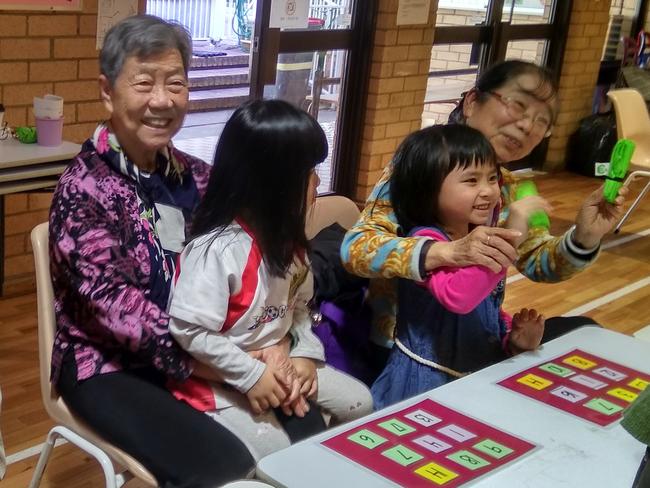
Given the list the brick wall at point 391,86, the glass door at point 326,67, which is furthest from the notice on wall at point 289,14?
the brick wall at point 391,86

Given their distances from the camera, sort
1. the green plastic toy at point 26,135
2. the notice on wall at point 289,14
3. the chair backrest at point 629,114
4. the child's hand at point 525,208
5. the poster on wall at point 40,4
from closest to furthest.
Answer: the child's hand at point 525,208 → the green plastic toy at point 26,135 → the poster on wall at point 40,4 → the notice on wall at point 289,14 → the chair backrest at point 629,114

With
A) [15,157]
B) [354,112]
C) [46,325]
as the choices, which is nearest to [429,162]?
[46,325]

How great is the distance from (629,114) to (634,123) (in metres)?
0.06

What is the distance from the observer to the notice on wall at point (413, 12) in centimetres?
463

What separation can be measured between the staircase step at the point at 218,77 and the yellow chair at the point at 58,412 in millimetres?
3103

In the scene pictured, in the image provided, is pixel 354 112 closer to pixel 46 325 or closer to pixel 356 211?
pixel 356 211

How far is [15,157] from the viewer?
260 centimetres

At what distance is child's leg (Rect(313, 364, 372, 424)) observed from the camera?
1.68 meters

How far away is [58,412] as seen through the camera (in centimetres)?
158

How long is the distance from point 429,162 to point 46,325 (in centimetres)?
79

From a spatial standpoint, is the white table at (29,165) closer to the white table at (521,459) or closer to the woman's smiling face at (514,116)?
the woman's smiling face at (514,116)

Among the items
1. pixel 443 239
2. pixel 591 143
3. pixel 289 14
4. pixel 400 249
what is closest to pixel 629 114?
pixel 591 143

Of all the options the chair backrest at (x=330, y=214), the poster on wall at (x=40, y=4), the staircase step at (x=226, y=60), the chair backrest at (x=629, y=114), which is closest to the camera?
the chair backrest at (x=330, y=214)

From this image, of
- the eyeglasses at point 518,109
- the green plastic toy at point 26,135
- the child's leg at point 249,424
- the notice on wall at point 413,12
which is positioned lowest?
the child's leg at point 249,424
